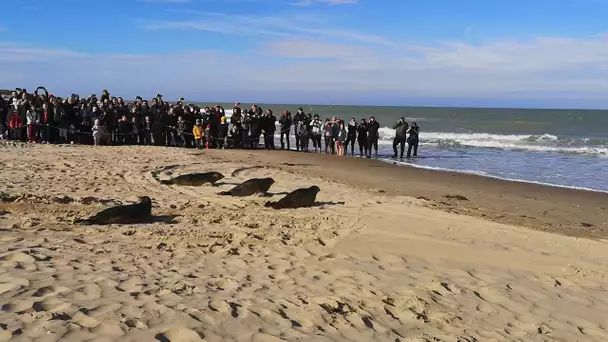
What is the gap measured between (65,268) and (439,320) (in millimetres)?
3445

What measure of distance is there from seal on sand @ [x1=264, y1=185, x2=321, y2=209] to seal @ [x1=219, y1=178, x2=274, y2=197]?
3.31 feet

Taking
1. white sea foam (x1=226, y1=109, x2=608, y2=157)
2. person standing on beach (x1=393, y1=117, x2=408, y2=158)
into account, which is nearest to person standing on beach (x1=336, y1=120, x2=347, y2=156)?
person standing on beach (x1=393, y1=117, x2=408, y2=158)

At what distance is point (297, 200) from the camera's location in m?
9.96

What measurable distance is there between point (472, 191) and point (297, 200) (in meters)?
5.96

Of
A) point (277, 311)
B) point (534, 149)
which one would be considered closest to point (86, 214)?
point (277, 311)

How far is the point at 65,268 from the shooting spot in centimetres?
540

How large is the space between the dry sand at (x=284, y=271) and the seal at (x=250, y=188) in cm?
42

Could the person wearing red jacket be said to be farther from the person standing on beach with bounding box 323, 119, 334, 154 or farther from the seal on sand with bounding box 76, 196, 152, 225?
the seal on sand with bounding box 76, 196, 152, 225

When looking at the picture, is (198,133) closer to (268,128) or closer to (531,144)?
(268,128)

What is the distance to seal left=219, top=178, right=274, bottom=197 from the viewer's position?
10.9m

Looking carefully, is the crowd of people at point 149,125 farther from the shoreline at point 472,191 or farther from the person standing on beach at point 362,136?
the shoreline at point 472,191

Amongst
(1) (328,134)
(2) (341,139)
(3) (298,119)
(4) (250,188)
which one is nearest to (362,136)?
(2) (341,139)

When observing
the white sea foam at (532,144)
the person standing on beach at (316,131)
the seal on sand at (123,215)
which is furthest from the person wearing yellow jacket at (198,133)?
the seal on sand at (123,215)

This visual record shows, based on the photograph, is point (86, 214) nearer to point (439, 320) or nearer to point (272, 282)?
point (272, 282)
